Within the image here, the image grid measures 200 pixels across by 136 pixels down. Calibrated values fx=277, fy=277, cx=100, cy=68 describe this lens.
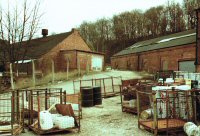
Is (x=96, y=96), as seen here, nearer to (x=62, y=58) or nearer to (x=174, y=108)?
(x=174, y=108)

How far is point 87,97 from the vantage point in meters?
16.2

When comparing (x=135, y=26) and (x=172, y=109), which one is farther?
(x=135, y=26)

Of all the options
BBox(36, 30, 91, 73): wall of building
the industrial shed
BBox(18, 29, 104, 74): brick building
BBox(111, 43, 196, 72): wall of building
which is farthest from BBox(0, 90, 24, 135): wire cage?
BBox(36, 30, 91, 73): wall of building

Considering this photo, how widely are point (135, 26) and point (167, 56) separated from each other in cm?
4367

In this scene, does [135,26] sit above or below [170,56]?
above

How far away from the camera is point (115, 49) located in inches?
3123

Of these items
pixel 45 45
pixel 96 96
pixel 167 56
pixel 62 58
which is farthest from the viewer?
pixel 45 45

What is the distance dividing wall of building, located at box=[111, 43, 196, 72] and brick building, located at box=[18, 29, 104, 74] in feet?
19.4

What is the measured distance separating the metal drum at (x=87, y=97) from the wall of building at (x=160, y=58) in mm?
17248

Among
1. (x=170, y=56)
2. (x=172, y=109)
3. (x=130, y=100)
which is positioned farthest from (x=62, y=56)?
(x=172, y=109)

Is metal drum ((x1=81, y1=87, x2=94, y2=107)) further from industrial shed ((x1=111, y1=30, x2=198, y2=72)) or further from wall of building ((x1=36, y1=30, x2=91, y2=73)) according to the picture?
wall of building ((x1=36, y1=30, x2=91, y2=73))

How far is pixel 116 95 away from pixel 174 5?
54770 millimetres

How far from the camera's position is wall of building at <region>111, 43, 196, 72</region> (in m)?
32.3

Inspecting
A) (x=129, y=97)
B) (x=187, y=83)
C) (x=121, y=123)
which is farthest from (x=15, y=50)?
(x=187, y=83)
